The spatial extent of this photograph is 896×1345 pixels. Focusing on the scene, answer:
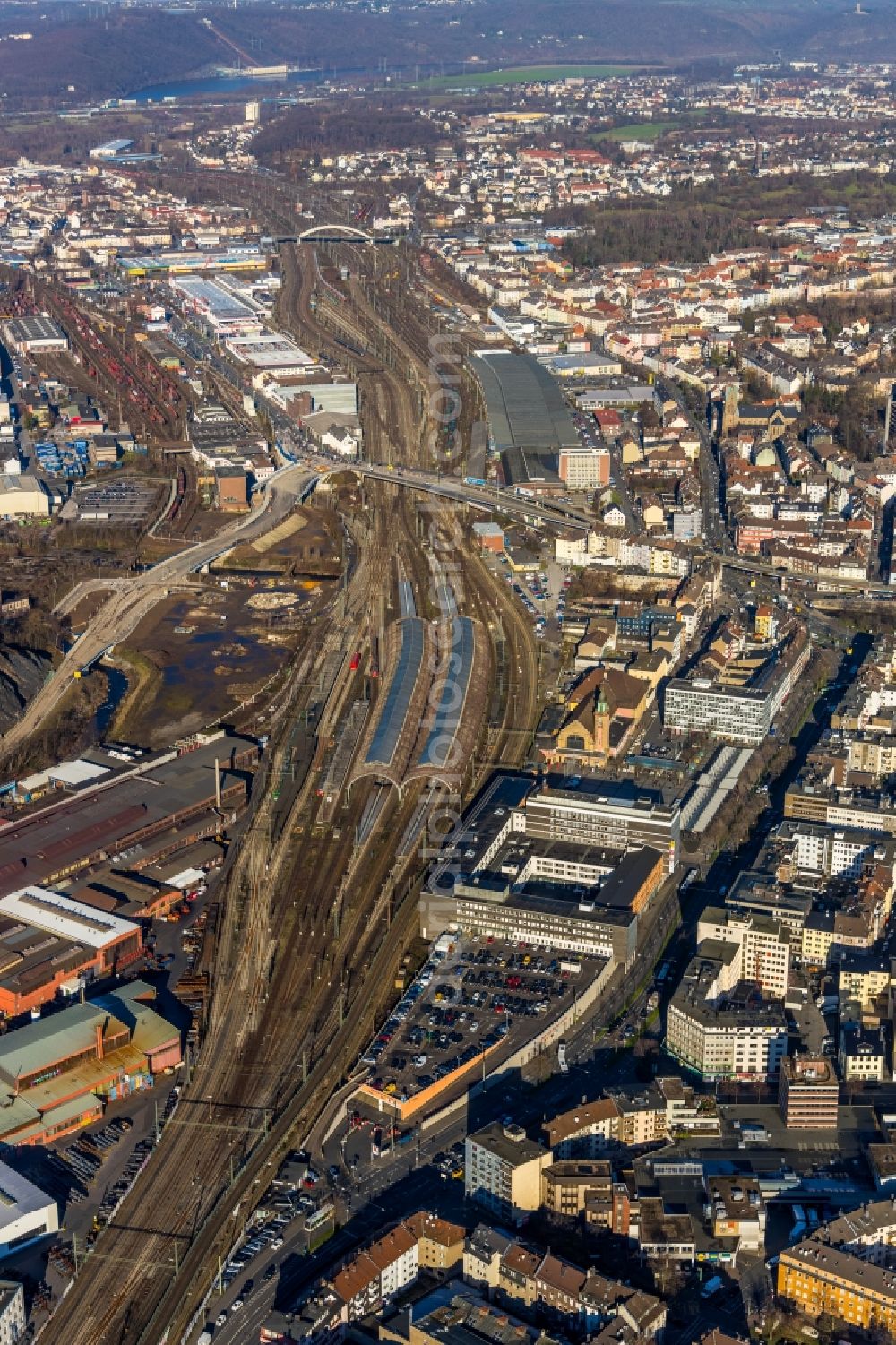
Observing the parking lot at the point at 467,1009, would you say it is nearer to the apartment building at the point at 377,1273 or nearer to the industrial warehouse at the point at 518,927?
the industrial warehouse at the point at 518,927

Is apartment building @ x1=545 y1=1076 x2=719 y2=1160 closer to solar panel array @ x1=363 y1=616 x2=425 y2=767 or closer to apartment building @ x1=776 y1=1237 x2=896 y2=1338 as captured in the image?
apartment building @ x1=776 y1=1237 x2=896 y2=1338

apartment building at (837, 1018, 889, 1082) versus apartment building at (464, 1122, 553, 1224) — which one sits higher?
apartment building at (464, 1122, 553, 1224)

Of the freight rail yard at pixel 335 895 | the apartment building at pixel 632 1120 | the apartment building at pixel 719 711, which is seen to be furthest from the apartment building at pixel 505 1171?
the apartment building at pixel 719 711

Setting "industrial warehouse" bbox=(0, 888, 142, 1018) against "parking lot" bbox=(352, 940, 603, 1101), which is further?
"industrial warehouse" bbox=(0, 888, 142, 1018)

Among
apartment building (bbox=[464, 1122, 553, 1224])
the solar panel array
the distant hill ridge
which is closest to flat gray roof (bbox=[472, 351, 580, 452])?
the solar panel array

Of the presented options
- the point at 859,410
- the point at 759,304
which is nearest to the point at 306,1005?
the point at 859,410

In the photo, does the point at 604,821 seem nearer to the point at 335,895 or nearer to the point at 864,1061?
the point at 335,895

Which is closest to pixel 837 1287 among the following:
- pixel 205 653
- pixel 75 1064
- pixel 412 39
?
pixel 75 1064

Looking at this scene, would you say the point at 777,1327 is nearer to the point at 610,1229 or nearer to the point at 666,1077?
the point at 610,1229
